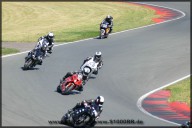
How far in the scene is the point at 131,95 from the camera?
25.6 metres

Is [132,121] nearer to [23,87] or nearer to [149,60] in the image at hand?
[23,87]

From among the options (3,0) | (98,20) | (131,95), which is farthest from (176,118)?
(3,0)

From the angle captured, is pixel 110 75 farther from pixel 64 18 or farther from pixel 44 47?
pixel 64 18

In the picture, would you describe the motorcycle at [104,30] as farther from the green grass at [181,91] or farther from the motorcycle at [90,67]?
the green grass at [181,91]

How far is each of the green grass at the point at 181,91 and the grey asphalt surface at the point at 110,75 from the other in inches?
33.8

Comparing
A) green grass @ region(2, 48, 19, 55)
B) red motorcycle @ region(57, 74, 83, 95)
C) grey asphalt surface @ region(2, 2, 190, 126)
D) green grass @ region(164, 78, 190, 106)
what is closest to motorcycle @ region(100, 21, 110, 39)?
grey asphalt surface @ region(2, 2, 190, 126)

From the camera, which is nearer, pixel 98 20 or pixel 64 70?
pixel 64 70

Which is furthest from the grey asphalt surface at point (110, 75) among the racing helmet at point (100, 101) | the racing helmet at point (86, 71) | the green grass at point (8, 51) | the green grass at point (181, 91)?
the racing helmet at point (100, 101)

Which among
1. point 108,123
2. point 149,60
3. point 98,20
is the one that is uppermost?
point 98,20

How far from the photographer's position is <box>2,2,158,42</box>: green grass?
4188 cm

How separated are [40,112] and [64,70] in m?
8.46

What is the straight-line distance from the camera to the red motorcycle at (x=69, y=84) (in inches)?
965

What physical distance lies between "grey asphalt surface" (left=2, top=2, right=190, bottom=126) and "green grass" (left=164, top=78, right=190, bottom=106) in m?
0.86

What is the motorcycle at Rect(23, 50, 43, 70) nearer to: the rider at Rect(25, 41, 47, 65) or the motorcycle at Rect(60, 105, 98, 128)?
the rider at Rect(25, 41, 47, 65)
